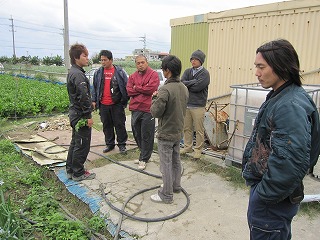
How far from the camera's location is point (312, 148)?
1.59 m

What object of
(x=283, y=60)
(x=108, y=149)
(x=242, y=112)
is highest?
(x=283, y=60)

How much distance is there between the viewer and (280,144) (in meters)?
1.49

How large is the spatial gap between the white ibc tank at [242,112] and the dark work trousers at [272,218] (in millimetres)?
2717

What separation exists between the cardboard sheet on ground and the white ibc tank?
300cm

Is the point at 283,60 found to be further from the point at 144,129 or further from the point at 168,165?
the point at 144,129

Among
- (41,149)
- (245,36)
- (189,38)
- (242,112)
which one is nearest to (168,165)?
(242,112)

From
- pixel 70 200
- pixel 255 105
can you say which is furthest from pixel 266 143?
pixel 70 200

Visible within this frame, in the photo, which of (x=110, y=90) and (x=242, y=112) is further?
(x=110, y=90)

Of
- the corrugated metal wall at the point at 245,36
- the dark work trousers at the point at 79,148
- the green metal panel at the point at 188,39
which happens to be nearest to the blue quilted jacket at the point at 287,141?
the dark work trousers at the point at 79,148

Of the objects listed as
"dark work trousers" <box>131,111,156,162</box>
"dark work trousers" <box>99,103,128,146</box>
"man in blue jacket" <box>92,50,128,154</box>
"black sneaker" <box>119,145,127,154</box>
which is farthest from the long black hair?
"black sneaker" <box>119,145,127,154</box>

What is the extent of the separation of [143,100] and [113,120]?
3.43 ft

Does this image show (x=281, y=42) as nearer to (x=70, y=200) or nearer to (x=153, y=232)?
(x=153, y=232)

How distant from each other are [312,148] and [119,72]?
3962mm

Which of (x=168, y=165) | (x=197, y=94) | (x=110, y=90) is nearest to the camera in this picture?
(x=168, y=165)
